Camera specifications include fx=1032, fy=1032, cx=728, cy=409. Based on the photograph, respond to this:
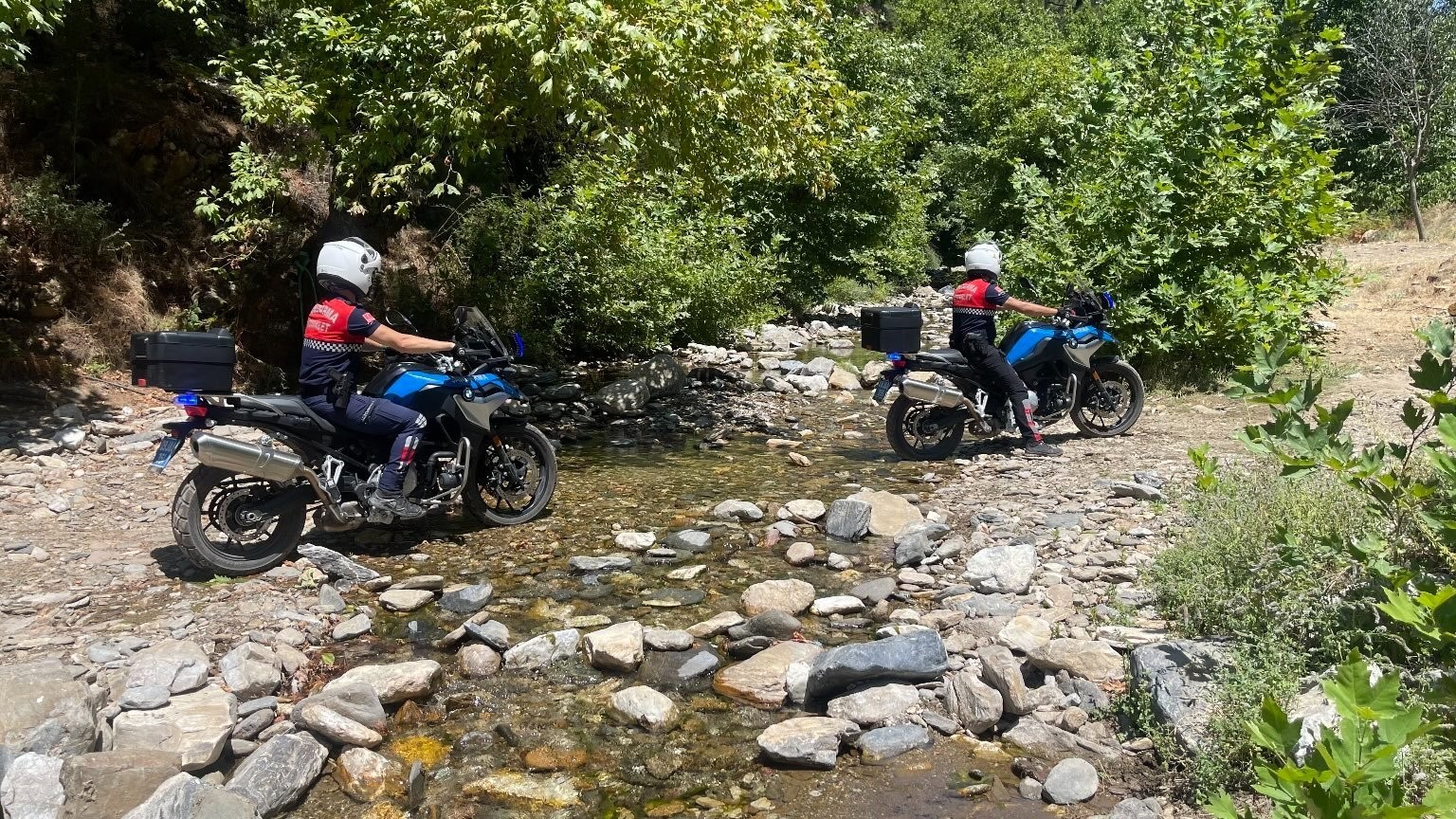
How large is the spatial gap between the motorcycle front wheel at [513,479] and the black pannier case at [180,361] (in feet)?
6.07

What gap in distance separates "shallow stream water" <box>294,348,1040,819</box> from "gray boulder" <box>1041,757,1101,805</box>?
109 millimetres

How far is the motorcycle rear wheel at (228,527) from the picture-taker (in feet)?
19.3

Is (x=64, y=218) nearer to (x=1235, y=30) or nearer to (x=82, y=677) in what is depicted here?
(x=82, y=677)

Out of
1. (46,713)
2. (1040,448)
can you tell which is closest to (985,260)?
(1040,448)

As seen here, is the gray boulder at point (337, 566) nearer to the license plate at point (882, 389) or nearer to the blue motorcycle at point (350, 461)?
the blue motorcycle at point (350, 461)

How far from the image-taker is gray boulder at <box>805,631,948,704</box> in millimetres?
4715

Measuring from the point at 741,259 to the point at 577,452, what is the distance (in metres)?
7.82

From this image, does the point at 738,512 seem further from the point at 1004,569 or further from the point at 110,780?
the point at 110,780

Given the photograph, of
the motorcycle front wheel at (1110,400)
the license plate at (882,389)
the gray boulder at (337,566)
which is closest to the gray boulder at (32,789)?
the gray boulder at (337,566)

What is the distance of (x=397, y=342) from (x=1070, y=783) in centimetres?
462

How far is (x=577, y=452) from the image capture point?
10023 millimetres

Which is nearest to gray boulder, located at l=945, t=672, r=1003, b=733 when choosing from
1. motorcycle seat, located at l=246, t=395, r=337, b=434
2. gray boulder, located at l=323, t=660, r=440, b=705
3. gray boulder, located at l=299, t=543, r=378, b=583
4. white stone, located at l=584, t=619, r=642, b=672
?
white stone, located at l=584, t=619, r=642, b=672

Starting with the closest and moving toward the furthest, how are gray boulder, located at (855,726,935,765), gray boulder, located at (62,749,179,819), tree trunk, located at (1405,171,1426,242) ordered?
gray boulder, located at (62,749,179,819), gray boulder, located at (855,726,935,765), tree trunk, located at (1405,171,1426,242)

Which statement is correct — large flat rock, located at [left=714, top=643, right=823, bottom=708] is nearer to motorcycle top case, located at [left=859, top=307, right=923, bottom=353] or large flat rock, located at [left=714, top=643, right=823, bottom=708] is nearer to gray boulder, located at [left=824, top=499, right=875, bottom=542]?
gray boulder, located at [left=824, top=499, right=875, bottom=542]
